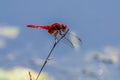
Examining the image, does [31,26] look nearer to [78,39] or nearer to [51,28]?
[51,28]

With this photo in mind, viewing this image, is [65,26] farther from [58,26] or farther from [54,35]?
[54,35]

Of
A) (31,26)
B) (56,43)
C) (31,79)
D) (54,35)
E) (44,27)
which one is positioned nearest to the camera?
(56,43)

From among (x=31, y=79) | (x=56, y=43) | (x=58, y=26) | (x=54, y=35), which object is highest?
(x=58, y=26)

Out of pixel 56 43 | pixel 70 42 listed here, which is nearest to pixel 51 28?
pixel 70 42

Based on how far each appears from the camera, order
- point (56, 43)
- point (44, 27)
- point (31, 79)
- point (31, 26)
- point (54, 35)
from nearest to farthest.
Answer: point (56, 43), point (31, 79), point (54, 35), point (44, 27), point (31, 26)

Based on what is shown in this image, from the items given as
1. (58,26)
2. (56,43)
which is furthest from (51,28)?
(56,43)

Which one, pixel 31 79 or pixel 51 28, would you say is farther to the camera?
pixel 51 28

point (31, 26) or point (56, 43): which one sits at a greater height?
point (31, 26)

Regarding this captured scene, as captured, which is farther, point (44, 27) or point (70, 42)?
point (44, 27)

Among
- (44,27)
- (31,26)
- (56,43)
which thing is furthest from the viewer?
(31,26)
